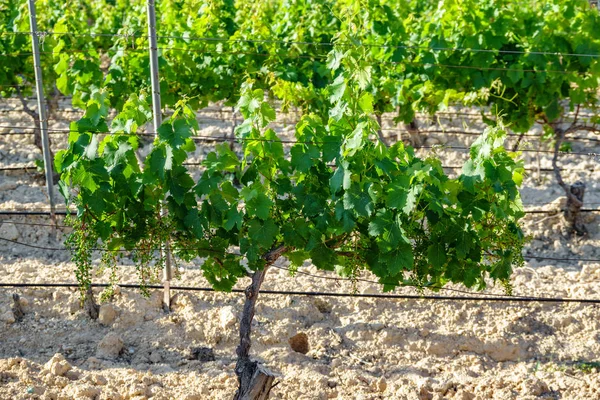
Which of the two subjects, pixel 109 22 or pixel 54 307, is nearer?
pixel 54 307

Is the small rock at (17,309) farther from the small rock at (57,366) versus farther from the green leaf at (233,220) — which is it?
the green leaf at (233,220)

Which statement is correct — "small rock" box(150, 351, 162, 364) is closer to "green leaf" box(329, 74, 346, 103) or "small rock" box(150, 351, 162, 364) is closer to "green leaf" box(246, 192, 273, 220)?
"green leaf" box(246, 192, 273, 220)

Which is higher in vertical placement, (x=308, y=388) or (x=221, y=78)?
(x=221, y=78)

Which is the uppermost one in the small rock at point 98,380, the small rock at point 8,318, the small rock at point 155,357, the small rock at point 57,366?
the small rock at point 57,366

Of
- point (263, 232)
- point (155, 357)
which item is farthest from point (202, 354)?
point (263, 232)

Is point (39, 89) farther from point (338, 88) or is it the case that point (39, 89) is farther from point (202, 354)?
point (338, 88)

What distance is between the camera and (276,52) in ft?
24.5

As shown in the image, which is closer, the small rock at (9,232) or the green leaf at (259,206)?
the green leaf at (259,206)

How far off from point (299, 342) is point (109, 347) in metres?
1.18

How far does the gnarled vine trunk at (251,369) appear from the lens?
4.73 m

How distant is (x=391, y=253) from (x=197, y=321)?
2.06 meters

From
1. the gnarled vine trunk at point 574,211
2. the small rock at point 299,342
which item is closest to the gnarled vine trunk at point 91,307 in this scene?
the small rock at point 299,342

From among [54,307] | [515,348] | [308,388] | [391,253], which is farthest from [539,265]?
[54,307]

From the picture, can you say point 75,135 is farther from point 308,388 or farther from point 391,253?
point 308,388
